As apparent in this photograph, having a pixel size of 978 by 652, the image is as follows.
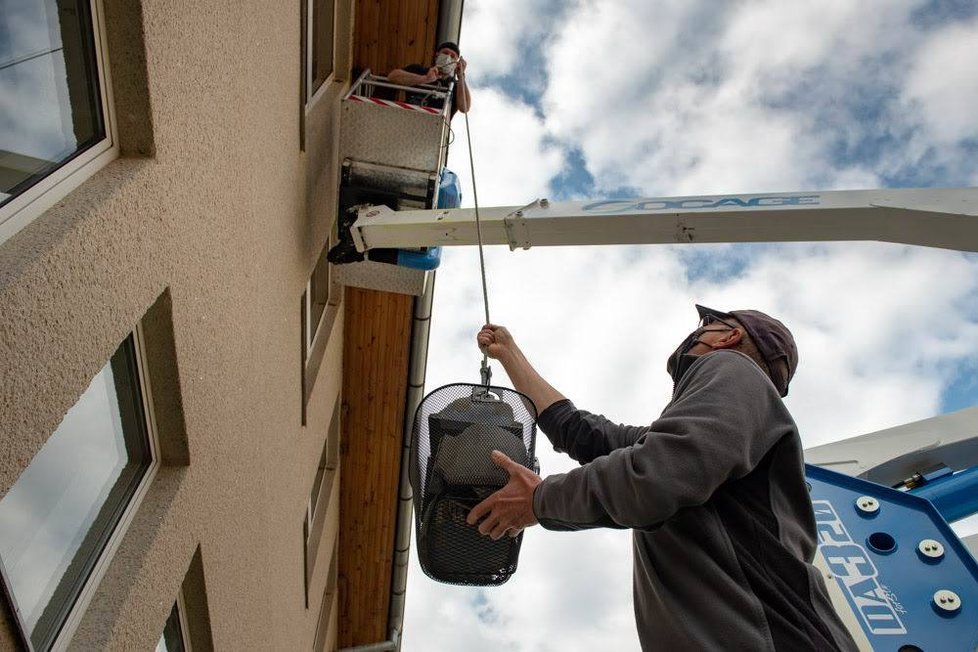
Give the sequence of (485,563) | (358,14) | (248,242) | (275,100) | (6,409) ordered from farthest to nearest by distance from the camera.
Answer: (358,14) < (275,100) < (248,242) < (485,563) < (6,409)

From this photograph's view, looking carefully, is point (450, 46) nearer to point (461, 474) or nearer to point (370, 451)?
point (370, 451)

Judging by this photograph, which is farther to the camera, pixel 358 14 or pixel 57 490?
pixel 358 14

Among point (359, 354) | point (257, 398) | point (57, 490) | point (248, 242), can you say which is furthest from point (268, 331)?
point (359, 354)

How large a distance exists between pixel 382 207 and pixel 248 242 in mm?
1577

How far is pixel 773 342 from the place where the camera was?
2848 millimetres

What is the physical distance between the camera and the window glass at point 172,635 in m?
3.02

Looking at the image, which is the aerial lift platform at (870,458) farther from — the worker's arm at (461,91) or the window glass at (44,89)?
the window glass at (44,89)

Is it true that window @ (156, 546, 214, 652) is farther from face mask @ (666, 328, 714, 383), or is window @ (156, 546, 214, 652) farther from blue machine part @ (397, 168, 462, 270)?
blue machine part @ (397, 168, 462, 270)

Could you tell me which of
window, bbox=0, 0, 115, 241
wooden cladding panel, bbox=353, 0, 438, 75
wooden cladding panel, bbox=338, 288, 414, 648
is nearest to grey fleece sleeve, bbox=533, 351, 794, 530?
window, bbox=0, 0, 115, 241

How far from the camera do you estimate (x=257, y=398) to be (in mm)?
3979

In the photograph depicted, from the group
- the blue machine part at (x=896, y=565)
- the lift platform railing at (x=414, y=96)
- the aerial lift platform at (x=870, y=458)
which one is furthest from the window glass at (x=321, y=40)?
the blue machine part at (x=896, y=565)

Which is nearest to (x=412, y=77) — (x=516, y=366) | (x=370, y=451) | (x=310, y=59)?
(x=310, y=59)

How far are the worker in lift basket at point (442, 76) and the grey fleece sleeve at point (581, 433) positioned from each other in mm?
3172

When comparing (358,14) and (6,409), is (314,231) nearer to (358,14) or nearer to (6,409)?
(358,14)
